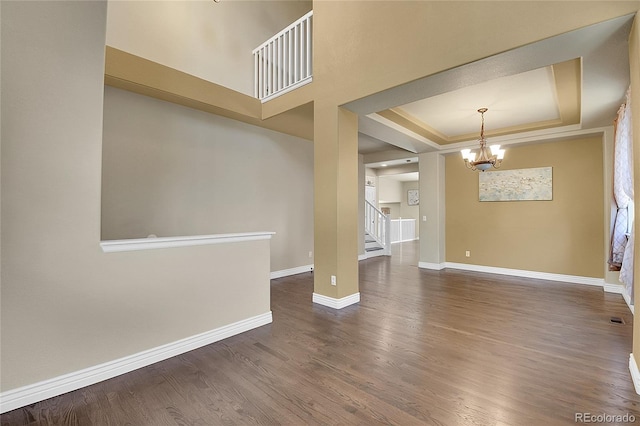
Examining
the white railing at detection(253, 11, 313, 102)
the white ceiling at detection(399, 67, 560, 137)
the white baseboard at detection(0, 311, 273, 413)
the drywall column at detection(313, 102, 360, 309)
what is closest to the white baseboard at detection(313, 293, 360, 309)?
the drywall column at detection(313, 102, 360, 309)

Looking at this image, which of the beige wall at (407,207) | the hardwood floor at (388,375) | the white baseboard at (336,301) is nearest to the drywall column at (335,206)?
the white baseboard at (336,301)

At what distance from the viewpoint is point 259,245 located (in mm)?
3049

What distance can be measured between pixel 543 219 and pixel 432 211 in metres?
Result: 1.93

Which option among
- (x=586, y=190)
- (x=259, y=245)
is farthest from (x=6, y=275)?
(x=586, y=190)

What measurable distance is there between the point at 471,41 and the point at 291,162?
3651mm

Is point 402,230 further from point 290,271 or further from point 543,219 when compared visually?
point 290,271

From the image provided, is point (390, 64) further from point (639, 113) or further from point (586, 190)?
point (586, 190)

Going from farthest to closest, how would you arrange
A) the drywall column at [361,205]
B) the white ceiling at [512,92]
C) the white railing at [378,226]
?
the white railing at [378,226], the drywall column at [361,205], the white ceiling at [512,92]

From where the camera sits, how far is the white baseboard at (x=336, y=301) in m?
3.53

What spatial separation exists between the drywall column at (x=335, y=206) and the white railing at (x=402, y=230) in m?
7.47

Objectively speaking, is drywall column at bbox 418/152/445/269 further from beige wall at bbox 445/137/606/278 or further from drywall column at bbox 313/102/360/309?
drywall column at bbox 313/102/360/309

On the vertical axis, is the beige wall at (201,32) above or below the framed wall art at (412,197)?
above

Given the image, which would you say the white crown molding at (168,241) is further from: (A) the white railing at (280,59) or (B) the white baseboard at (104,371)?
(A) the white railing at (280,59)
